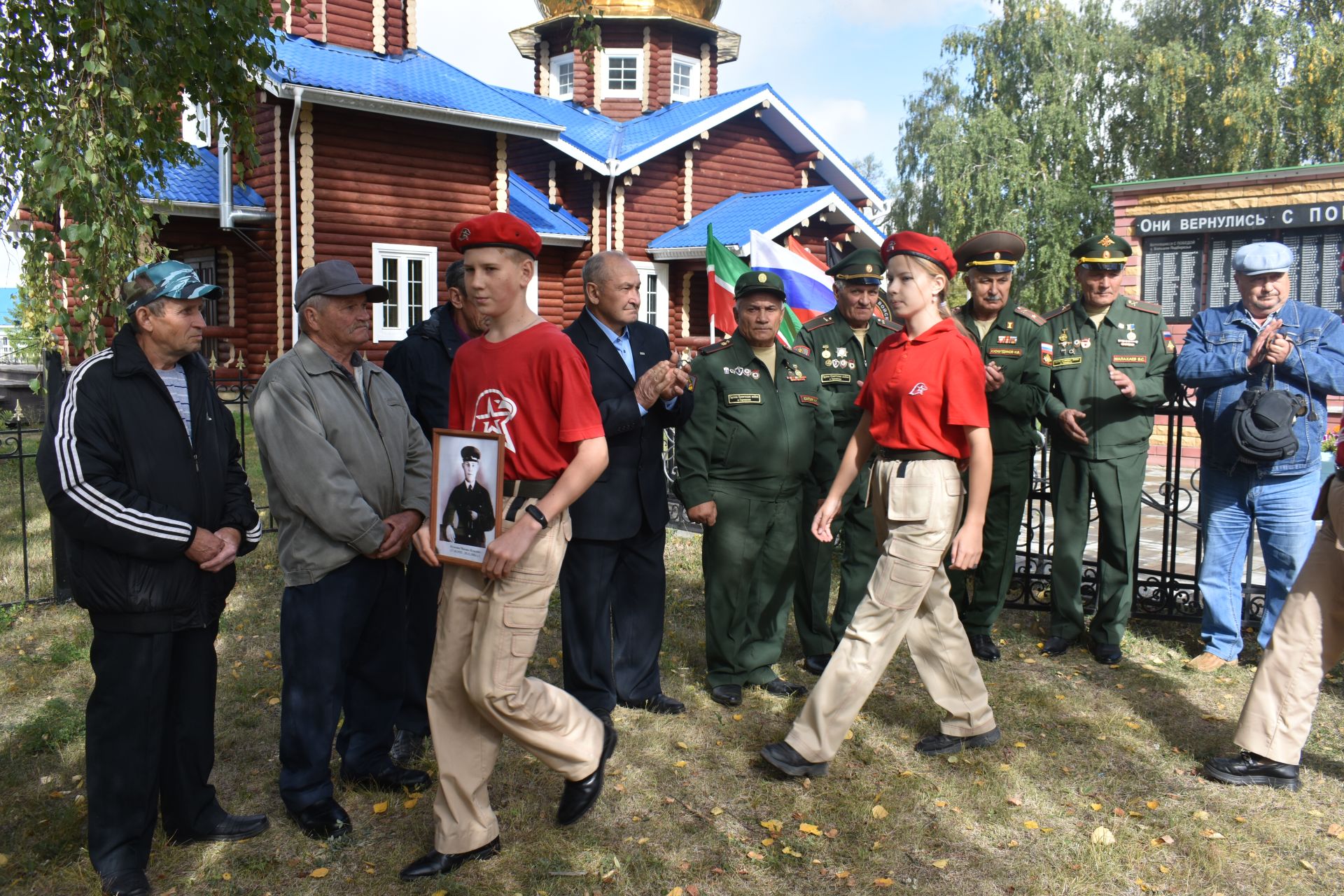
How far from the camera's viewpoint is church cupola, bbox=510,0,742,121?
82.2 feet

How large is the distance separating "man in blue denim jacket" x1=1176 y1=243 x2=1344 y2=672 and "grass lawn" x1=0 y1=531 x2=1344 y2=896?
51cm

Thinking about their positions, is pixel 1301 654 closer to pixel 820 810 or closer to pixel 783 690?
pixel 820 810

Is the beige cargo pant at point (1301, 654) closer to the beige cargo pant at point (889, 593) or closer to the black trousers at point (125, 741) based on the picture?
the beige cargo pant at point (889, 593)

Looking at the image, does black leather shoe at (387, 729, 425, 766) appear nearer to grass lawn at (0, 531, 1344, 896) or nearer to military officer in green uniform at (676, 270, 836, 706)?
grass lawn at (0, 531, 1344, 896)

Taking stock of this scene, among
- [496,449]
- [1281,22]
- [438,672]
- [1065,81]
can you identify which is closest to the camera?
[496,449]

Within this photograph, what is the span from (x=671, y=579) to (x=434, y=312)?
3584mm

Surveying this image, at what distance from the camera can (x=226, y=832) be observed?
3617 millimetres

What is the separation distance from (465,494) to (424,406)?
144cm

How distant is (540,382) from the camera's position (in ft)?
10.7

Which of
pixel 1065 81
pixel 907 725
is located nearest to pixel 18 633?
pixel 907 725

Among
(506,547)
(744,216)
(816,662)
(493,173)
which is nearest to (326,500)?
(506,547)

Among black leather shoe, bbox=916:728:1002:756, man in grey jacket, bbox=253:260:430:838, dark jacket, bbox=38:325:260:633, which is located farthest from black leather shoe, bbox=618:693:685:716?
dark jacket, bbox=38:325:260:633

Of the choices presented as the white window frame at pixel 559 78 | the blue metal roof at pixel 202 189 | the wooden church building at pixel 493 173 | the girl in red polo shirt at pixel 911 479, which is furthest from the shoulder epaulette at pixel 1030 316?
the white window frame at pixel 559 78

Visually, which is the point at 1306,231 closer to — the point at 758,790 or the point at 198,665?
the point at 758,790
